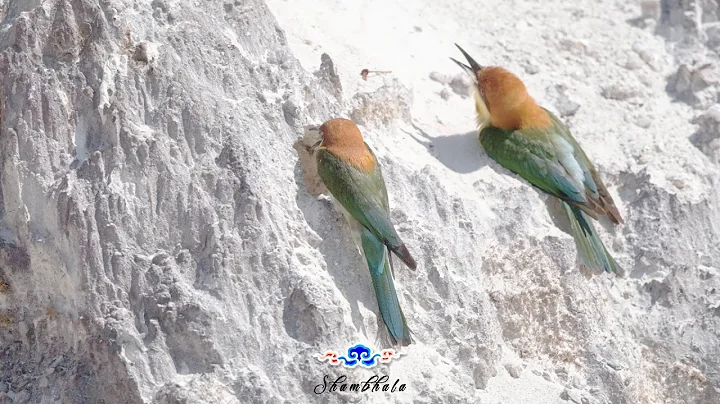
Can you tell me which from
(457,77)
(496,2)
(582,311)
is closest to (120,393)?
(582,311)

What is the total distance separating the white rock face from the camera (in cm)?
396

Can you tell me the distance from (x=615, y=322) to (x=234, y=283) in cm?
203

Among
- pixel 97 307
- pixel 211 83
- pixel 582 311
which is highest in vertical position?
pixel 211 83

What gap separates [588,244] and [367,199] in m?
1.32

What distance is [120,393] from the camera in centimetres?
386

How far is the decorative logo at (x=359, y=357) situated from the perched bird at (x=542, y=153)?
52.0 inches

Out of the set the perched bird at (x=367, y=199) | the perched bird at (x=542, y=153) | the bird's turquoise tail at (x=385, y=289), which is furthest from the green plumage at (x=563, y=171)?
the bird's turquoise tail at (x=385, y=289)

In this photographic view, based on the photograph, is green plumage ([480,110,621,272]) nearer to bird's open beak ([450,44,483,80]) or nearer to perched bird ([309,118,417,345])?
bird's open beak ([450,44,483,80])

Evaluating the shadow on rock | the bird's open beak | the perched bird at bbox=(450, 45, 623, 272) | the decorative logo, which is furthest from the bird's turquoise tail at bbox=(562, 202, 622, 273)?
the decorative logo

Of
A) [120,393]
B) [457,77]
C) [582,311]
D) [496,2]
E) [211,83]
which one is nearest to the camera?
[120,393]

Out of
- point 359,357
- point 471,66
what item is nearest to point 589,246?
point 471,66

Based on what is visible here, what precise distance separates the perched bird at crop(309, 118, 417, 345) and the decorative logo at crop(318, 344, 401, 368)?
7cm

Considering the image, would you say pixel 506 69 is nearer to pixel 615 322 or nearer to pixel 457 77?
pixel 457 77

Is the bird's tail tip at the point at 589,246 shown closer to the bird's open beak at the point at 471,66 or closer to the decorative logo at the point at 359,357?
the bird's open beak at the point at 471,66
